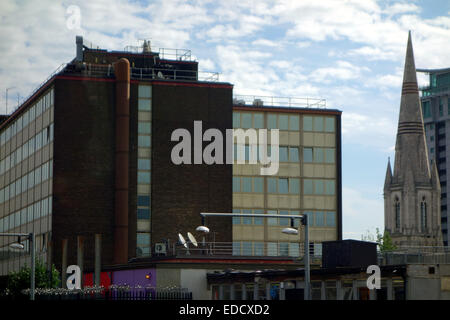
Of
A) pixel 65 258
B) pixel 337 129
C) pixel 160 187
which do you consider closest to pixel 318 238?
pixel 337 129

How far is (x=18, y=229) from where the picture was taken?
10625 centimetres

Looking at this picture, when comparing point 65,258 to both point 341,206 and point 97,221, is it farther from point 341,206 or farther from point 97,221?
point 341,206

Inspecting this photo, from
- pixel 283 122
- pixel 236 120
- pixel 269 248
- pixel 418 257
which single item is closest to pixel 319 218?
pixel 269 248

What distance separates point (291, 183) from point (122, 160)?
20.0 m

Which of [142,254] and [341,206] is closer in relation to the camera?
[142,254]

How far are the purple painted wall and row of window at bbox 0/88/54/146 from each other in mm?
23818

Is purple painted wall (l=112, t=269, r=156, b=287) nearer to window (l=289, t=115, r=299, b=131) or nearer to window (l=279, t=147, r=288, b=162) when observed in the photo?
window (l=279, t=147, r=288, b=162)

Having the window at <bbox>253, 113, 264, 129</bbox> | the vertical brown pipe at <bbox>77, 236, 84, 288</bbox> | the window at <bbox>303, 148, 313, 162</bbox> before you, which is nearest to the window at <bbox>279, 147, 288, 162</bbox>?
the window at <bbox>303, 148, 313, 162</bbox>

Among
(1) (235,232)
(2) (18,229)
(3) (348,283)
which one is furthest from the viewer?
(2) (18,229)

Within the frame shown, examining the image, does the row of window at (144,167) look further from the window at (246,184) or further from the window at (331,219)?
the window at (331,219)

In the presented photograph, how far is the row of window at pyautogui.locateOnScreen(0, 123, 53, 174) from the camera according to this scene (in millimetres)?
94688

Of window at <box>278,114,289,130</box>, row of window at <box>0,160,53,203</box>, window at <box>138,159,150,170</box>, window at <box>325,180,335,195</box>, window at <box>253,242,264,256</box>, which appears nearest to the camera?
window at <box>138,159,150,170</box>

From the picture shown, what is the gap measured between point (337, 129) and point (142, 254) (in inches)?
1063
